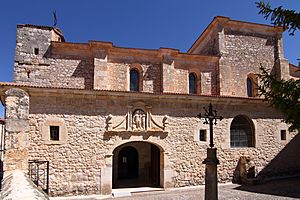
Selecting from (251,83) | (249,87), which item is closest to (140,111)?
(249,87)

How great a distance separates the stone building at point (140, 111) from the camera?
8422 millimetres

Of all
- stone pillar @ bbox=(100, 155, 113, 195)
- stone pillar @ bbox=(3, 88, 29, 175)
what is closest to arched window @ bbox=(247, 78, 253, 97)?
stone pillar @ bbox=(100, 155, 113, 195)

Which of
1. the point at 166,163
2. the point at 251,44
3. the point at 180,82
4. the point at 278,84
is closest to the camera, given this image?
the point at 278,84

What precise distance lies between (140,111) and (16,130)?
473 centimetres

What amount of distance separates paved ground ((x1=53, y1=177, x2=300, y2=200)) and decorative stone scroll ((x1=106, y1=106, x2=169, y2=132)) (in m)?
2.64

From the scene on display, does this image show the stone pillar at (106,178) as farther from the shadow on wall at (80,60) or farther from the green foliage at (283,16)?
the green foliage at (283,16)

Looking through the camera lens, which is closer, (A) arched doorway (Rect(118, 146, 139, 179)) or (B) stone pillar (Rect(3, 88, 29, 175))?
(B) stone pillar (Rect(3, 88, 29, 175))

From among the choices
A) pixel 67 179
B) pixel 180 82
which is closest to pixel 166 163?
pixel 67 179

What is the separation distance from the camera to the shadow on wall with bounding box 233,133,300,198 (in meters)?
9.43

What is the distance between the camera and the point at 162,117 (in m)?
9.80

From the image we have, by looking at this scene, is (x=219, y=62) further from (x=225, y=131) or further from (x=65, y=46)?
(x=65, y=46)

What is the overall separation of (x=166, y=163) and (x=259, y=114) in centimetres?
567

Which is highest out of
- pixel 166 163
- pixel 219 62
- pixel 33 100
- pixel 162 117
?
pixel 219 62

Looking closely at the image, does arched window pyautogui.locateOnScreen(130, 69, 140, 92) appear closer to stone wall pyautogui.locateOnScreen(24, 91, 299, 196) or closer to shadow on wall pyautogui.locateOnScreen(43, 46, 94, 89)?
shadow on wall pyautogui.locateOnScreen(43, 46, 94, 89)
